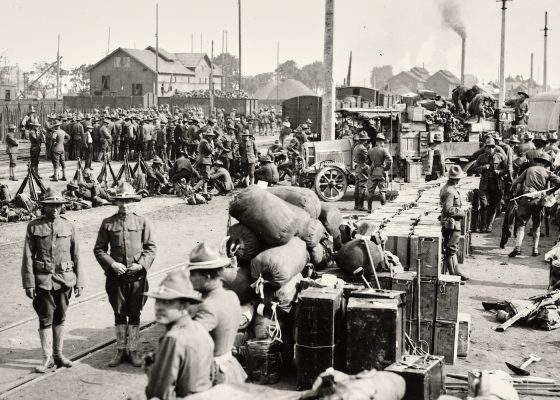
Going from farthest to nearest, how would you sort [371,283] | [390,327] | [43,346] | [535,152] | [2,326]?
[535,152] < [2,326] < [371,283] < [43,346] < [390,327]

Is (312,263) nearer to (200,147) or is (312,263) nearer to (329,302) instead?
(329,302)

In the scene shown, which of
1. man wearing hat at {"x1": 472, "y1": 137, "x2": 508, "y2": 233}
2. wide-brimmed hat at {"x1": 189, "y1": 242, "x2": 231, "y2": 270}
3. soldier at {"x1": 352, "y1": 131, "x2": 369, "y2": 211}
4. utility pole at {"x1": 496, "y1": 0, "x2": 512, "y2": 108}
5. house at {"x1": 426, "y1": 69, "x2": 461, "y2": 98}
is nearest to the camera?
wide-brimmed hat at {"x1": 189, "y1": 242, "x2": 231, "y2": 270}

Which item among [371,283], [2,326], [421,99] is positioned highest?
[421,99]

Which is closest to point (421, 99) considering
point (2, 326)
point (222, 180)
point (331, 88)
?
point (331, 88)

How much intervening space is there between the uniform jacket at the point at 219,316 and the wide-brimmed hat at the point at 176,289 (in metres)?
0.29

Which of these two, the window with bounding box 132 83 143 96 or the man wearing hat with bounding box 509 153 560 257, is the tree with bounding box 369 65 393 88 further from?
the man wearing hat with bounding box 509 153 560 257

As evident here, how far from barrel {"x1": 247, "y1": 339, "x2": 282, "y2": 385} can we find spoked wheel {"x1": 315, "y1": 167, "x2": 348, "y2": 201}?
11.9m

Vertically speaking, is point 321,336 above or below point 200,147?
below

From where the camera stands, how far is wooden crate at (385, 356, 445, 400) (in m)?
6.66

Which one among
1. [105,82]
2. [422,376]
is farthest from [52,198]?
[105,82]

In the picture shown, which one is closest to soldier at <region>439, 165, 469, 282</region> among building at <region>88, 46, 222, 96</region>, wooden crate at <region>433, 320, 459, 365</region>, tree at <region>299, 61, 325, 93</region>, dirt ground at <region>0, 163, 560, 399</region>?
dirt ground at <region>0, 163, 560, 399</region>

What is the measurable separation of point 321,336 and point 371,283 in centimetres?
135

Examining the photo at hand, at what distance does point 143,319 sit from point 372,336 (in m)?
3.66

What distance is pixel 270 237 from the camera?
28.4 ft
